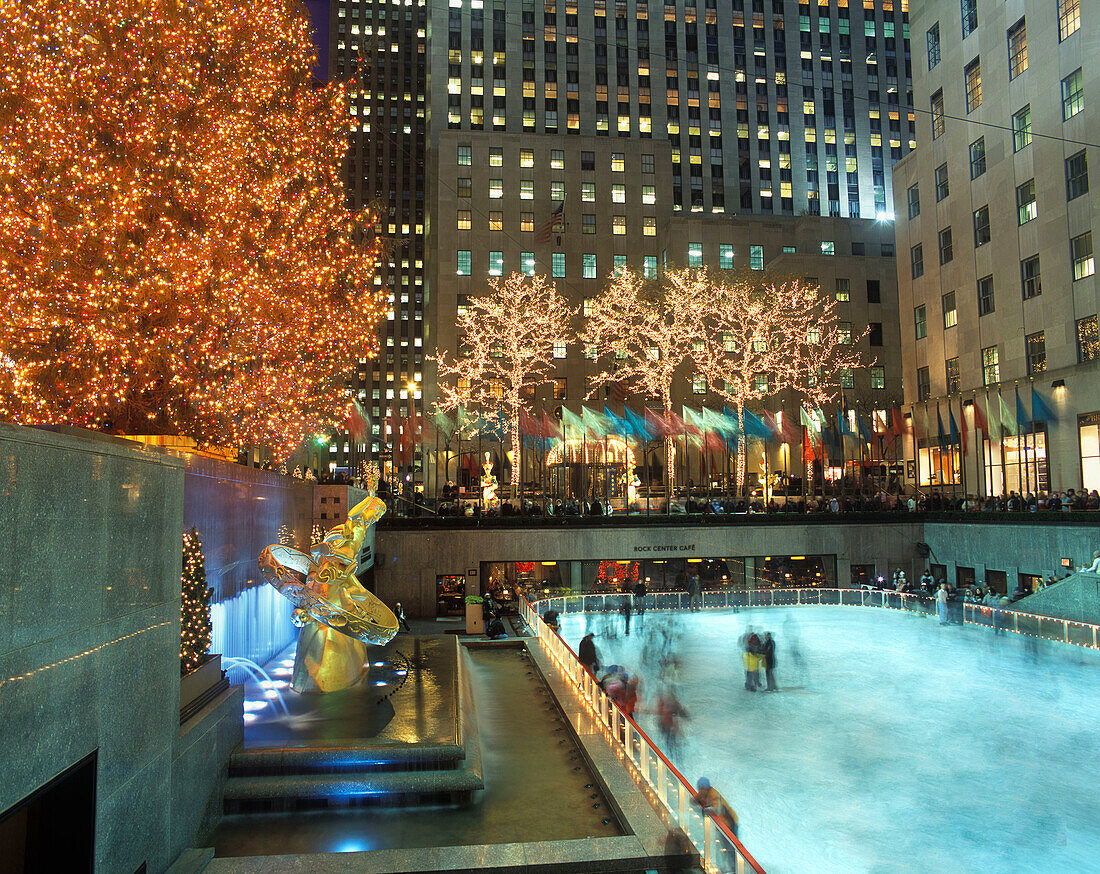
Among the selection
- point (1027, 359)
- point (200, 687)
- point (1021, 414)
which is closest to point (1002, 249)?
point (1027, 359)

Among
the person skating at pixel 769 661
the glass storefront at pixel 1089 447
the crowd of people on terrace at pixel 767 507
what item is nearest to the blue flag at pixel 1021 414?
the glass storefront at pixel 1089 447

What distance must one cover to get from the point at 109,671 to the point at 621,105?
7376 centimetres

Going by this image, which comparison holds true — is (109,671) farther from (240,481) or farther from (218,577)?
(240,481)

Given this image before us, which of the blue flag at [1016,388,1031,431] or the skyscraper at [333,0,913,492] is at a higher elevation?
the skyscraper at [333,0,913,492]

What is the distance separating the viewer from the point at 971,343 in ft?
135

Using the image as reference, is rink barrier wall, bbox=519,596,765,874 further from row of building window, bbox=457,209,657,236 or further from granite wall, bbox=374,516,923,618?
row of building window, bbox=457,209,657,236

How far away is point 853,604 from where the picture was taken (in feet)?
92.2

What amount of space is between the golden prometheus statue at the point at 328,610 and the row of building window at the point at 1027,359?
33.5 m

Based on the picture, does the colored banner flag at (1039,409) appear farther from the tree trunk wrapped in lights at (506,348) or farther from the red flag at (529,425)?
the tree trunk wrapped in lights at (506,348)

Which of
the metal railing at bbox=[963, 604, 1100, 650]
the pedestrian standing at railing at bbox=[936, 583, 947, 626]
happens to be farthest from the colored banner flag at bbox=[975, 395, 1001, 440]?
the metal railing at bbox=[963, 604, 1100, 650]

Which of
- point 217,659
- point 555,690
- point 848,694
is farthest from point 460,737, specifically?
point 848,694

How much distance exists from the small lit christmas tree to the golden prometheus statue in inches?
92.8

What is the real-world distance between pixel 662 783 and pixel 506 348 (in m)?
45.6

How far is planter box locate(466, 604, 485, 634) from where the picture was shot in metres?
24.0
